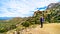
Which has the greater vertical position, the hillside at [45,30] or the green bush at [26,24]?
the green bush at [26,24]

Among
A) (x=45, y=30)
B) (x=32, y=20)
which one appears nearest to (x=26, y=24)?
(x=32, y=20)

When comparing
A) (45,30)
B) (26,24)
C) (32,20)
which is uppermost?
(32,20)

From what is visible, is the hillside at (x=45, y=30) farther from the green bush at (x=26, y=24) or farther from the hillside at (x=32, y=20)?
the green bush at (x=26, y=24)

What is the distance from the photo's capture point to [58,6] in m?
6.46

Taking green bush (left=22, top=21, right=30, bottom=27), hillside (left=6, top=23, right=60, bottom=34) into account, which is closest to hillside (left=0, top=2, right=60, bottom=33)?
green bush (left=22, top=21, right=30, bottom=27)

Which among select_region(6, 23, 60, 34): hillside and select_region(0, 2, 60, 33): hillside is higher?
select_region(0, 2, 60, 33): hillside

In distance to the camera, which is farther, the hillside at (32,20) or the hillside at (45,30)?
the hillside at (32,20)

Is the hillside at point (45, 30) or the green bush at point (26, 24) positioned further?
the green bush at point (26, 24)

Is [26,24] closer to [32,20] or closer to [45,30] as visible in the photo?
[32,20]

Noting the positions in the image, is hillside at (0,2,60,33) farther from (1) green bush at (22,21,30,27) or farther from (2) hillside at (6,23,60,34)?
(2) hillside at (6,23,60,34)

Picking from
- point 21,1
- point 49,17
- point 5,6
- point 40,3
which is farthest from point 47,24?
point 5,6

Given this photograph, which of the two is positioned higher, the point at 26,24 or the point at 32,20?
the point at 32,20

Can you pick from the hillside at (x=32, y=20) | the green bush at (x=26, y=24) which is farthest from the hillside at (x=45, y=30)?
the green bush at (x=26, y=24)

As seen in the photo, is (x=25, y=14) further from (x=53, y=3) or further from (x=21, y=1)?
(x=53, y=3)
